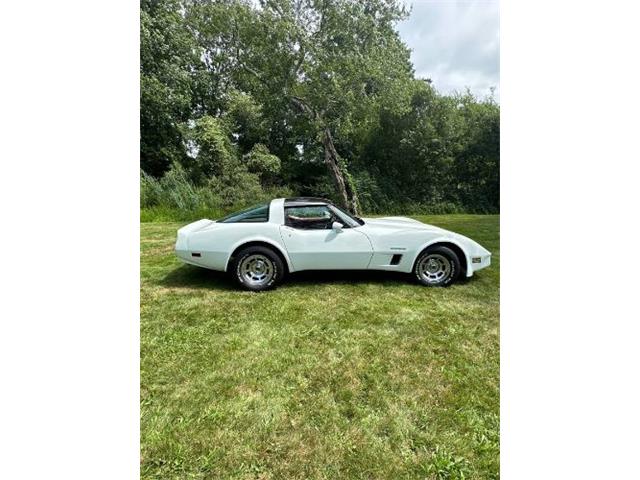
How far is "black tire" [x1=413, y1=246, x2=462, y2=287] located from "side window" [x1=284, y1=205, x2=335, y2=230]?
95 cm

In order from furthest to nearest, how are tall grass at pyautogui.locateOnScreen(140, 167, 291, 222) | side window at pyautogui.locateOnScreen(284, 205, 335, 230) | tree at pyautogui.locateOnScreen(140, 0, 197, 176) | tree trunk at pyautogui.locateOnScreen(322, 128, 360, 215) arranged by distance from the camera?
tree trunk at pyautogui.locateOnScreen(322, 128, 360, 215) → tall grass at pyautogui.locateOnScreen(140, 167, 291, 222) → tree at pyautogui.locateOnScreen(140, 0, 197, 176) → side window at pyautogui.locateOnScreen(284, 205, 335, 230)

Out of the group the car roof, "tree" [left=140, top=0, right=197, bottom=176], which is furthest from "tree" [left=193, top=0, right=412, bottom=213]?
the car roof

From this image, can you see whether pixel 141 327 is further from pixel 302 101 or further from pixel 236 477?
pixel 302 101

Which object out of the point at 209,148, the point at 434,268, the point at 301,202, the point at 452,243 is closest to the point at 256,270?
the point at 301,202

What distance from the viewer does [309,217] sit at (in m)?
2.94

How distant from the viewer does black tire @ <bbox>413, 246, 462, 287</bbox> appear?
2.95 metres

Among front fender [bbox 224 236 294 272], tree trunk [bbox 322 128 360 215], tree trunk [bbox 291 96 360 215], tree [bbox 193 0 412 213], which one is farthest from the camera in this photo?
tree trunk [bbox 322 128 360 215]

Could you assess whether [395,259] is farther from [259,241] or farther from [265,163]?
[265,163]

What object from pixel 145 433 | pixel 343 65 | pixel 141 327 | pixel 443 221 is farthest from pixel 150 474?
pixel 343 65

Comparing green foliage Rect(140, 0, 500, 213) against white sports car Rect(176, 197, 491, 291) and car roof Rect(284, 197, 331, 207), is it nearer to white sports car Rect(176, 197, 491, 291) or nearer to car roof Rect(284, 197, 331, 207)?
white sports car Rect(176, 197, 491, 291)

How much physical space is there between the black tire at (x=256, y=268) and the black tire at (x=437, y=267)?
4.32 ft

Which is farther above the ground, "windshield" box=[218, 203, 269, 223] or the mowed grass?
"windshield" box=[218, 203, 269, 223]

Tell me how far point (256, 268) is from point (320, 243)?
64 centimetres

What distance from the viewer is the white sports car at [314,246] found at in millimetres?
2820
